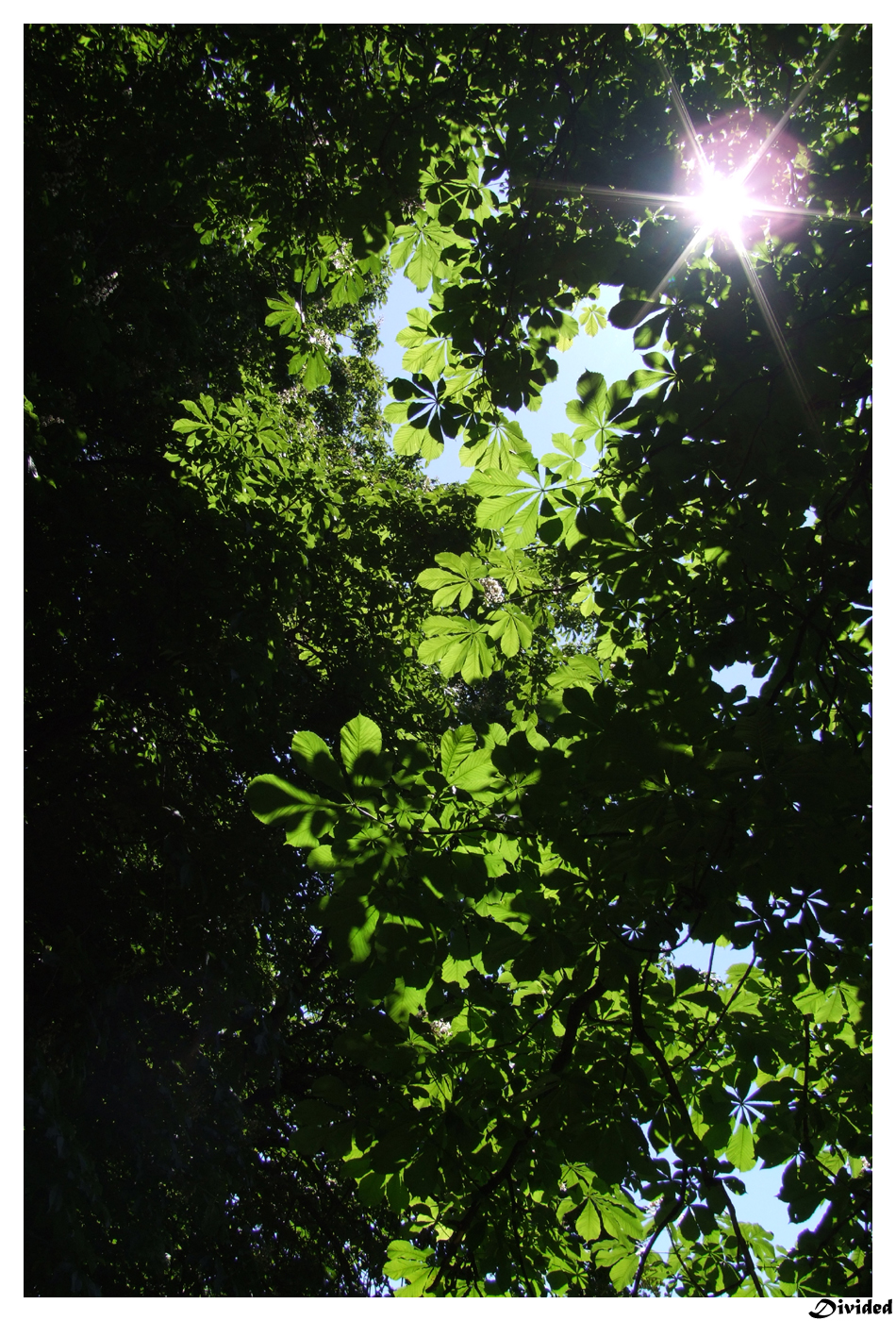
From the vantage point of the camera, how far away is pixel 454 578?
2.42 meters

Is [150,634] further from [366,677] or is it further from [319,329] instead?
[319,329]

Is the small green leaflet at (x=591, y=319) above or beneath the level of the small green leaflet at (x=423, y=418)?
above

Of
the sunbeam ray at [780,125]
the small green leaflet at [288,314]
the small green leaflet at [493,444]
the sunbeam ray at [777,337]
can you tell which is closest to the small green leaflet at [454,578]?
the small green leaflet at [493,444]

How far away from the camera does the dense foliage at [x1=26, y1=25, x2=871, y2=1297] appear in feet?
5.47

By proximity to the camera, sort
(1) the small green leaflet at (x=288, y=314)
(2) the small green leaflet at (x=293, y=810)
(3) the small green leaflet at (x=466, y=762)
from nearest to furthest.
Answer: (2) the small green leaflet at (x=293, y=810) → (3) the small green leaflet at (x=466, y=762) → (1) the small green leaflet at (x=288, y=314)

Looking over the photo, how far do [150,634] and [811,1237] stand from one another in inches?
189

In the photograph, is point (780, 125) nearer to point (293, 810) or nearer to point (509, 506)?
point (509, 506)

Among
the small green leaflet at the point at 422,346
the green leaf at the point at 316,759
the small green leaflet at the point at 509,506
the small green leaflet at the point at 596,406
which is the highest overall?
the small green leaflet at the point at 422,346

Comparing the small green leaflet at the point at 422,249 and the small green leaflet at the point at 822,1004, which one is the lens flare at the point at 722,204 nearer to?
the small green leaflet at the point at 422,249

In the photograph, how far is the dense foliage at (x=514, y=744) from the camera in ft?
5.47

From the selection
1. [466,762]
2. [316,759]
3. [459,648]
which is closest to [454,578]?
[459,648]

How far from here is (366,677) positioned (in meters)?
6.11

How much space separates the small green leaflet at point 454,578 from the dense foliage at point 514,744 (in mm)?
29

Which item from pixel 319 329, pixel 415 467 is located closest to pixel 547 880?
pixel 415 467
